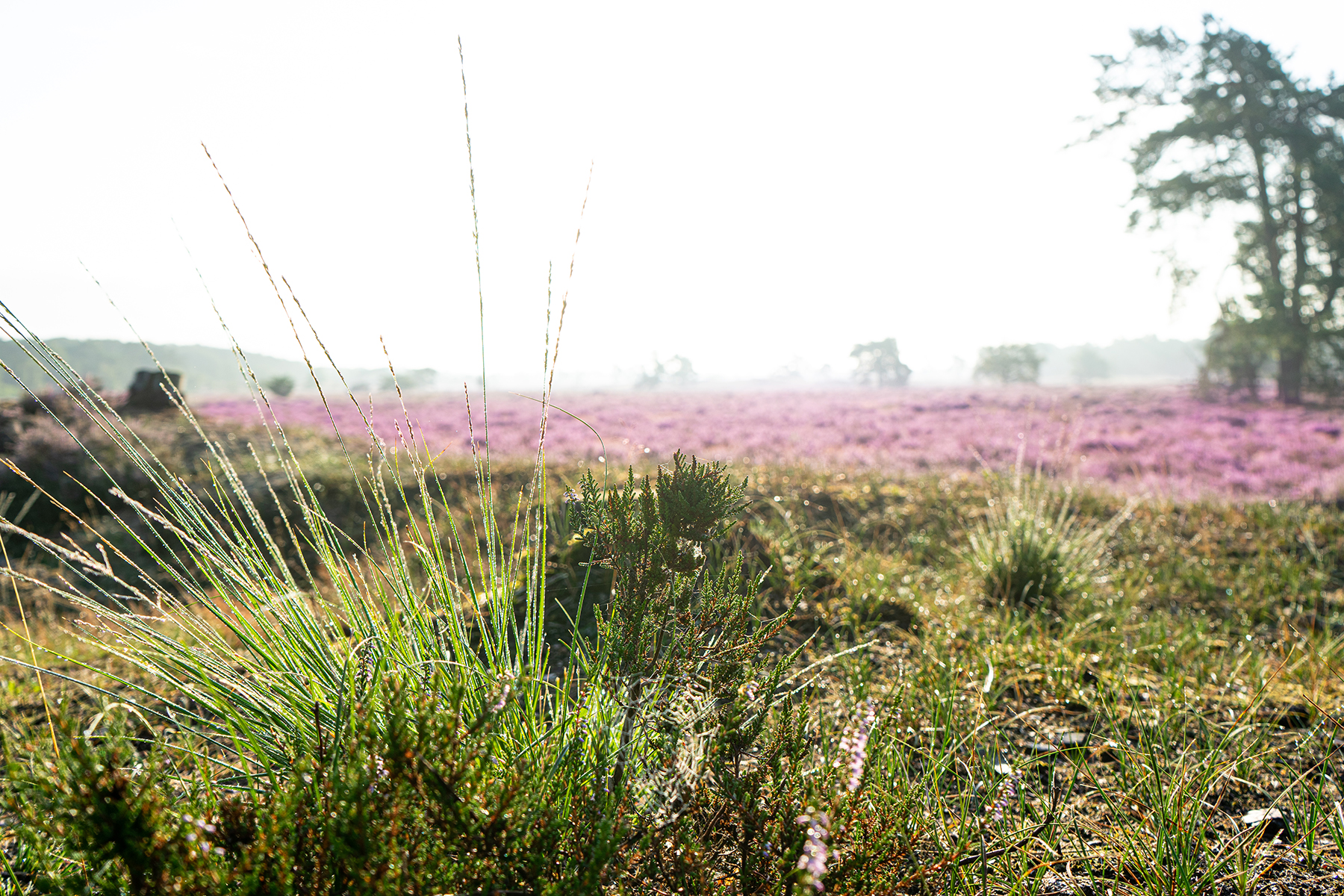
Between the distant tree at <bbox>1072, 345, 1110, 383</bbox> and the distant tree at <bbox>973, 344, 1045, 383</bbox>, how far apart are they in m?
61.7

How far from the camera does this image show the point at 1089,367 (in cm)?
11338

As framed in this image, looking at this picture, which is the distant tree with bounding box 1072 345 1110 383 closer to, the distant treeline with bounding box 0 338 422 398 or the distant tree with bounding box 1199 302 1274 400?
the distant tree with bounding box 1199 302 1274 400

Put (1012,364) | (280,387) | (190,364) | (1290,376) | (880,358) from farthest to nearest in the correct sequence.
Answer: (190,364) < (880,358) < (1012,364) < (280,387) < (1290,376)

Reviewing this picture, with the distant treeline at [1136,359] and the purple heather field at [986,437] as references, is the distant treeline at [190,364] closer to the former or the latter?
the purple heather field at [986,437]

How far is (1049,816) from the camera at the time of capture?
62.7 inches

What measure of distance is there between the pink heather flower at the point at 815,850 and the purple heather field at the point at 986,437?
4.84m

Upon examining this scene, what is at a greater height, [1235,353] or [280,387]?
[1235,353]

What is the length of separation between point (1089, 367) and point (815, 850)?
13749 cm

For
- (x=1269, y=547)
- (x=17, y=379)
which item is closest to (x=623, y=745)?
(x=17, y=379)

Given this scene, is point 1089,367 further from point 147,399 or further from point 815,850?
point 815,850

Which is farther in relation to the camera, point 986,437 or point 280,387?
point 280,387

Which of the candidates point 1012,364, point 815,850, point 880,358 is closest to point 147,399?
point 815,850

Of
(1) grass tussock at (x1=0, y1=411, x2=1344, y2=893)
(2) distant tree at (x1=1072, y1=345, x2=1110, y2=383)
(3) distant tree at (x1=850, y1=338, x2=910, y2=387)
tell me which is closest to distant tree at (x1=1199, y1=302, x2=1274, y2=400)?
(1) grass tussock at (x1=0, y1=411, x2=1344, y2=893)

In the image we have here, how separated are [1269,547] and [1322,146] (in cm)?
2070
